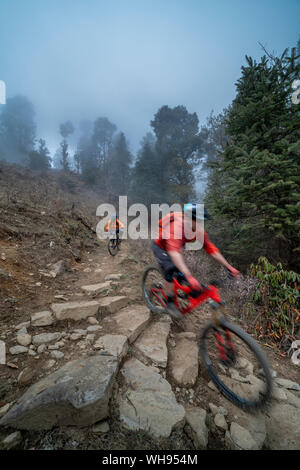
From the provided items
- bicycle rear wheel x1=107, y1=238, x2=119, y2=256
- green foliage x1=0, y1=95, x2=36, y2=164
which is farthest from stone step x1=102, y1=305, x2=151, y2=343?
green foliage x1=0, y1=95, x2=36, y2=164

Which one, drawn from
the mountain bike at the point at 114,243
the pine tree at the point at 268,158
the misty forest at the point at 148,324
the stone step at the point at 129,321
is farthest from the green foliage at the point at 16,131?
the stone step at the point at 129,321

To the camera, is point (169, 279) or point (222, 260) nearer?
point (222, 260)

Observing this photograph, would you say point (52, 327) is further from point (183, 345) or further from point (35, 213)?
point (35, 213)

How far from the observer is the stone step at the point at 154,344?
2355 millimetres

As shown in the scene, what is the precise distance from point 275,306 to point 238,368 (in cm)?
213

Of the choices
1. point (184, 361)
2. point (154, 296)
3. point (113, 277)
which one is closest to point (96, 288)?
point (113, 277)

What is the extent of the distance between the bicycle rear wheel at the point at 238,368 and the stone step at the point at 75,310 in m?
1.85

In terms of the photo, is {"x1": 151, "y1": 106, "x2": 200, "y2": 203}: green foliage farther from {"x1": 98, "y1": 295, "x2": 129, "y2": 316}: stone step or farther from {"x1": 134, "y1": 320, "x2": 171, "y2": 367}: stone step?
{"x1": 134, "y1": 320, "x2": 171, "y2": 367}: stone step

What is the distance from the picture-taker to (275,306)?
3.96 meters

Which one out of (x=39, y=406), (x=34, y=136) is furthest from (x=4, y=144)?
(x=39, y=406)

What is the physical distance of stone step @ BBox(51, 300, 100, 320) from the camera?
9.43ft

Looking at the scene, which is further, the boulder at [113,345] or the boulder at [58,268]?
the boulder at [58,268]

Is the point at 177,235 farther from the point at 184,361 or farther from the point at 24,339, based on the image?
the point at 24,339

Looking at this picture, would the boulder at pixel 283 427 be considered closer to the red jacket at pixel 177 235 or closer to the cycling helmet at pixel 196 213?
the red jacket at pixel 177 235
